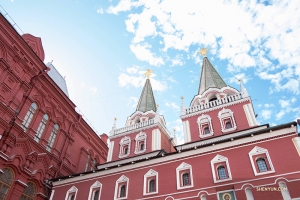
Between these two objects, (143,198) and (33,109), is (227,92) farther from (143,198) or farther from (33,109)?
(33,109)

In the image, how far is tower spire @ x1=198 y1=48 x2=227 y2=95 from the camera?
27672mm

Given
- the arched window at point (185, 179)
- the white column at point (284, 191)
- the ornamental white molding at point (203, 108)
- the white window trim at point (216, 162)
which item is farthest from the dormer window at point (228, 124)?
the white column at point (284, 191)

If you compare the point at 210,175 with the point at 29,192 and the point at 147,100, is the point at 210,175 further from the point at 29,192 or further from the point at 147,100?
the point at 147,100

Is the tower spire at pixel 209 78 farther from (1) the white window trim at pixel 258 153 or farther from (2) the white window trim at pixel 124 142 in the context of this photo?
(1) the white window trim at pixel 258 153

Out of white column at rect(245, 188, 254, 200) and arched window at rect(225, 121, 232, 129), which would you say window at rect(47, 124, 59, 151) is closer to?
arched window at rect(225, 121, 232, 129)

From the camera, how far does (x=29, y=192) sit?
2047cm

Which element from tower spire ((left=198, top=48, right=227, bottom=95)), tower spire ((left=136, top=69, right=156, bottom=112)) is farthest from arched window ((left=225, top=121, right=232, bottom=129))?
tower spire ((left=136, top=69, right=156, bottom=112))

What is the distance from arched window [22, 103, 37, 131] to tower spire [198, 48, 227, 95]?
55.0 ft

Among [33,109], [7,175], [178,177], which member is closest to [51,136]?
[33,109]

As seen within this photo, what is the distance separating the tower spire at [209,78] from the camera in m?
27.7

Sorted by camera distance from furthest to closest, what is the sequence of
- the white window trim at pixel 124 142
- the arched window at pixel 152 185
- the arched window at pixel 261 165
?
the white window trim at pixel 124 142
the arched window at pixel 152 185
the arched window at pixel 261 165

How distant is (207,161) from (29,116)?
15.4m

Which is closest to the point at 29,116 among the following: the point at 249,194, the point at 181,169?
the point at 181,169

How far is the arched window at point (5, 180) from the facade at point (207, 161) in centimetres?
371
